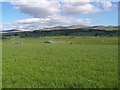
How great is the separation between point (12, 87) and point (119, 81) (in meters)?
5.82

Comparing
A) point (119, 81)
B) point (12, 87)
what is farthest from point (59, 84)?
point (119, 81)

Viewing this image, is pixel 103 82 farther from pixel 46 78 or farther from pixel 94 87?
pixel 46 78

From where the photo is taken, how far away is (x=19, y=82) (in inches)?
528

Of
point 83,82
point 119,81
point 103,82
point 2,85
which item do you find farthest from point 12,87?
point 119,81

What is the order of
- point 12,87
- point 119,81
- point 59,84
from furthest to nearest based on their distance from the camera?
point 119,81 → point 59,84 → point 12,87

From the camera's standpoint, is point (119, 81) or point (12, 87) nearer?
point (12, 87)

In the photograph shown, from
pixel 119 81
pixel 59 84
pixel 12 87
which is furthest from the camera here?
pixel 119 81

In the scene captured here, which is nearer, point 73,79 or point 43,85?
point 43,85

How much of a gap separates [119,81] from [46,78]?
4101 millimetres

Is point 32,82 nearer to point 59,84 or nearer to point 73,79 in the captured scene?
point 59,84

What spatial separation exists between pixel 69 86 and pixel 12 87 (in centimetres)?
275

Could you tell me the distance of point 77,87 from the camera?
12.4 meters

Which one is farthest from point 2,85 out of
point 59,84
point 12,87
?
point 59,84

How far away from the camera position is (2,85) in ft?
41.4
